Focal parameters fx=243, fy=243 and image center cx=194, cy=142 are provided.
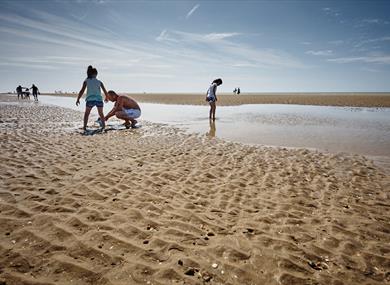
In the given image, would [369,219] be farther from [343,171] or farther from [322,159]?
[322,159]

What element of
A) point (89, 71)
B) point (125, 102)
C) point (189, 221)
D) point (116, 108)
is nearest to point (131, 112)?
point (125, 102)

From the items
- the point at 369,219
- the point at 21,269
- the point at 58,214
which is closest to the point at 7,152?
the point at 58,214

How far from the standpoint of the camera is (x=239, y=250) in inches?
130

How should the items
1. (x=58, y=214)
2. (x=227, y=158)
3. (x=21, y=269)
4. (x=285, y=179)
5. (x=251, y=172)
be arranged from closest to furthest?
(x=21, y=269) → (x=58, y=214) → (x=285, y=179) → (x=251, y=172) → (x=227, y=158)

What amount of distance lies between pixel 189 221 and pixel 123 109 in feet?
36.4

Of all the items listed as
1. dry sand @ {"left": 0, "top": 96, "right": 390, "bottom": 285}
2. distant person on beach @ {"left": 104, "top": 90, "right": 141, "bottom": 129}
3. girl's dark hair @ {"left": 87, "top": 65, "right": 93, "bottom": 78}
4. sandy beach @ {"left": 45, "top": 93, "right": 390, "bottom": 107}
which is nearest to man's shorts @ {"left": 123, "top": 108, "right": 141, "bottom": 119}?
Result: distant person on beach @ {"left": 104, "top": 90, "right": 141, "bottom": 129}

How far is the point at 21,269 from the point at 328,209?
190 inches

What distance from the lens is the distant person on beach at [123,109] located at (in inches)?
531

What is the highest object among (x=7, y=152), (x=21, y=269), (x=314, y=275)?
(x=7, y=152)

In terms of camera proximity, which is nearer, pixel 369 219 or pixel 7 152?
pixel 369 219

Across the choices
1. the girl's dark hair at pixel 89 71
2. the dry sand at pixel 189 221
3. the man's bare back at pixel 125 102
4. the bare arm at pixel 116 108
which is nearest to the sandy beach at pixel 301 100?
the man's bare back at pixel 125 102

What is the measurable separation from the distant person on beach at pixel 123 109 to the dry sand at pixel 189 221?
6.49 meters

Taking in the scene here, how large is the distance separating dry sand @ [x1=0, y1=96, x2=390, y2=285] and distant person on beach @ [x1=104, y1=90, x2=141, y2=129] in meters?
6.49

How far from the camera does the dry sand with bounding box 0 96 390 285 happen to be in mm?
A: 2900
